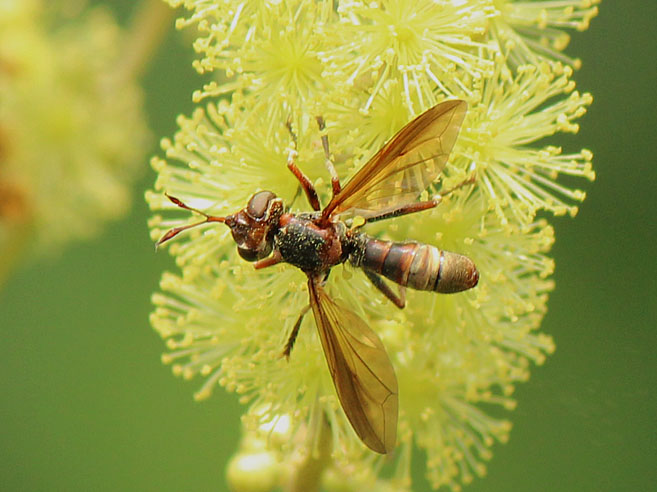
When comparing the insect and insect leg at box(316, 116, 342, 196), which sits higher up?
insect leg at box(316, 116, 342, 196)

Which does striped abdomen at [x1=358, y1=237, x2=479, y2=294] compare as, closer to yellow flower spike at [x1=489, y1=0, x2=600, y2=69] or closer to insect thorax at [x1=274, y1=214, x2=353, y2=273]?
insect thorax at [x1=274, y1=214, x2=353, y2=273]

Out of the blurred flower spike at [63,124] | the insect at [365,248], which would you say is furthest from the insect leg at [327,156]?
the blurred flower spike at [63,124]

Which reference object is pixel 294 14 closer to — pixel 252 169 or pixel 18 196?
pixel 252 169

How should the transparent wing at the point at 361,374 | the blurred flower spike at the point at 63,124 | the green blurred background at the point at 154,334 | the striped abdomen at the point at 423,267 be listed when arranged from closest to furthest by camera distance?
the transparent wing at the point at 361,374 → the striped abdomen at the point at 423,267 → the blurred flower spike at the point at 63,124 → the green blurred background at the point at 154,334

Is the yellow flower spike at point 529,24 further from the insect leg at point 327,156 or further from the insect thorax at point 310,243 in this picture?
the insect thorax at point 310,243

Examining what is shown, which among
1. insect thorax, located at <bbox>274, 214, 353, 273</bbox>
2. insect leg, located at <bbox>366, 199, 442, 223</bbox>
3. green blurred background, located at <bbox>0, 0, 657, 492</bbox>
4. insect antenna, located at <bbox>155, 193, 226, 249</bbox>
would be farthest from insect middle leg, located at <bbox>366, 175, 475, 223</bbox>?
green blurred background, located at <bbox>0, 0, 657, 492</bbox>

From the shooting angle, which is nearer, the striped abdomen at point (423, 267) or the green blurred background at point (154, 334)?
the striped abdomen at point (423, 267)

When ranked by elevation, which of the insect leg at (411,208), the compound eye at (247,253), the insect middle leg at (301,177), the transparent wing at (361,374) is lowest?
the transparent wing at (361,374)
